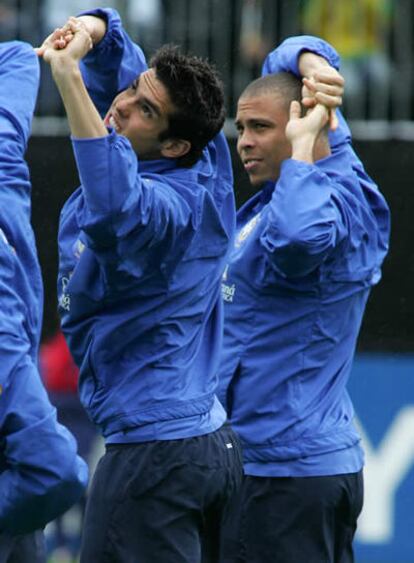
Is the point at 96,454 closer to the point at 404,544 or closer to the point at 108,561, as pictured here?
the point at 404,544

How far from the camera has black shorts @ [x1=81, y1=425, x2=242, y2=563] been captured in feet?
14.4

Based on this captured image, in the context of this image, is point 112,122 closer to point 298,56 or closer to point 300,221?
point 300,221

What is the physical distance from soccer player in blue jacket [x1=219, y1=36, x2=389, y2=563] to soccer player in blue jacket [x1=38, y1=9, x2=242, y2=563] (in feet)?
1.23

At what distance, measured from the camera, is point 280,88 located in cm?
522

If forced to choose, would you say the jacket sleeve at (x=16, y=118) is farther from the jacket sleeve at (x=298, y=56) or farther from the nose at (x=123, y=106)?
the jacket sleeve at (x=298, y=56)

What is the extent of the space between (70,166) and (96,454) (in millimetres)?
1534

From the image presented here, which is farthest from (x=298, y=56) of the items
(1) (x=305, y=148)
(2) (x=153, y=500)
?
Result: (2) (x=153, y=500)

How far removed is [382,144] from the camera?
26.1ft

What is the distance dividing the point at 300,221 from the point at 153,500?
0.98 m

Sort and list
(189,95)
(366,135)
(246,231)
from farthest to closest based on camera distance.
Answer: (366,135) < (246,231) < (189,95)

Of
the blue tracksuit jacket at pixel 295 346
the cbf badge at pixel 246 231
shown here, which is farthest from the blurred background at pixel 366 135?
the blue tracksuit jacket at pixel 295 346

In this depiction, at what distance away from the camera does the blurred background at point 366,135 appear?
7977 mm

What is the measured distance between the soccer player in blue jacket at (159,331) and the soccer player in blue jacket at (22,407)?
1.37 feet

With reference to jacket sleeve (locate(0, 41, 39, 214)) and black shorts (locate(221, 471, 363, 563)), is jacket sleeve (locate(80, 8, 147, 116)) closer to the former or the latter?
jacket sleeve (locate(0, 41, 39, 214))
